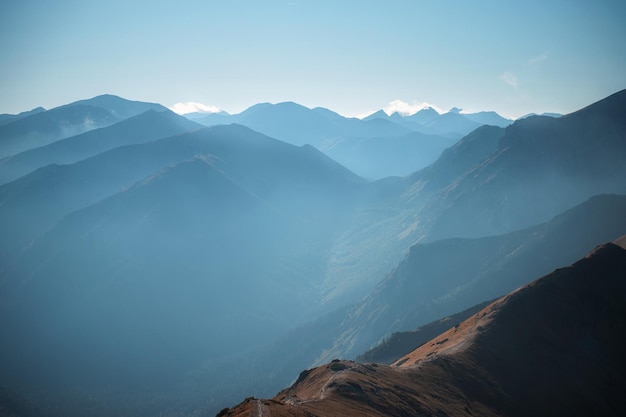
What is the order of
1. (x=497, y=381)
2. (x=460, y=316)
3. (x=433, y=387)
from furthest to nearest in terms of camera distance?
1. (x=460, y=316)
2. (x=497, y=381)
3. (x=433, y=387)

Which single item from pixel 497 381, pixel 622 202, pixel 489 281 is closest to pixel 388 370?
pixel 497 381

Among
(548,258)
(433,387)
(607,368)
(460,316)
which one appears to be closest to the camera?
(433,387)

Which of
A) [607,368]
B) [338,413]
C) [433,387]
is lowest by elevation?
[607,368]

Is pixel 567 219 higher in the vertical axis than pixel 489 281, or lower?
higher

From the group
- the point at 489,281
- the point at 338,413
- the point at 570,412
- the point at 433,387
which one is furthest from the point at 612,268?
the point at 489,281

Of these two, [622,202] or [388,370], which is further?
[622,202]

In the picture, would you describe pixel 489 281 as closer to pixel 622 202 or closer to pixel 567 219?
pixel 567 219
